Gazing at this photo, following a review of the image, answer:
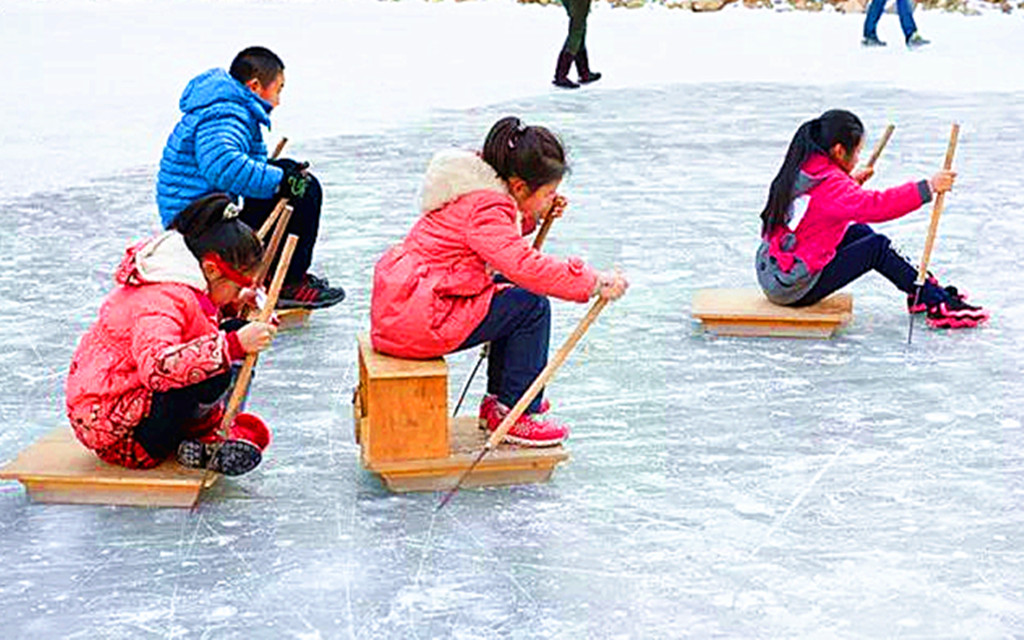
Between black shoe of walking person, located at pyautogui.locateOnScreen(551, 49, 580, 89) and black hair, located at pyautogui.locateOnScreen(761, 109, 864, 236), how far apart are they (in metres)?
6.22

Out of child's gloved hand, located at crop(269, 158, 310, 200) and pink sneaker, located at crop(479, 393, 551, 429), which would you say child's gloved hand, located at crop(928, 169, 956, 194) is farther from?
child's gloved hand, located at crop(269, 158, 310, 200)

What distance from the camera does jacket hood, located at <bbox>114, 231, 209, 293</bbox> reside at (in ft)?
10.9

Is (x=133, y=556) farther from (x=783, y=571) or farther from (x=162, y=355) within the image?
(x=783, y=571)

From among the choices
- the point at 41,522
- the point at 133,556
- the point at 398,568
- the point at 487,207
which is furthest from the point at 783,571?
the point at 41,522

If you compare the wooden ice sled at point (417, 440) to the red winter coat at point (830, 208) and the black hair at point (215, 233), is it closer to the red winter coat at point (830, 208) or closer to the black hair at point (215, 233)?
the black hair at point (215, 233)

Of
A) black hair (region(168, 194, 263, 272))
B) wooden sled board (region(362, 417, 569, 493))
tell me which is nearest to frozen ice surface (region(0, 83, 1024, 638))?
wooden sled board (region(362, 417, 569, 493))

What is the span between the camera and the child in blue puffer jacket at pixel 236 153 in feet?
15.4

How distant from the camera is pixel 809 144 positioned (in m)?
4.80

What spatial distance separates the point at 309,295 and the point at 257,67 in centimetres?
70

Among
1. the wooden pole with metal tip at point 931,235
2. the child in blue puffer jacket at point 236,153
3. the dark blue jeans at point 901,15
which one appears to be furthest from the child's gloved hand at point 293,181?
the dark blue jeans at point 901,15

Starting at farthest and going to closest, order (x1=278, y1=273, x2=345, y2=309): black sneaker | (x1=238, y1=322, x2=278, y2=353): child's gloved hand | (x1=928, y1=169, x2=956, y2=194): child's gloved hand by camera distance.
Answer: (x1=278, y1=273, x2=345, y2=309): black sneaker
(x1=928, y1=169, x2=956, y2=194): child's gloved hand
(x1=238, y1=322, x2=278, y2=353): child's gloved hand

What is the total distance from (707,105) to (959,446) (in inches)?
255

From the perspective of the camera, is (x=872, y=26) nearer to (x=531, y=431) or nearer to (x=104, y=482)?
(x=531, y=431)

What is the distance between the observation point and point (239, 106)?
476 cm
